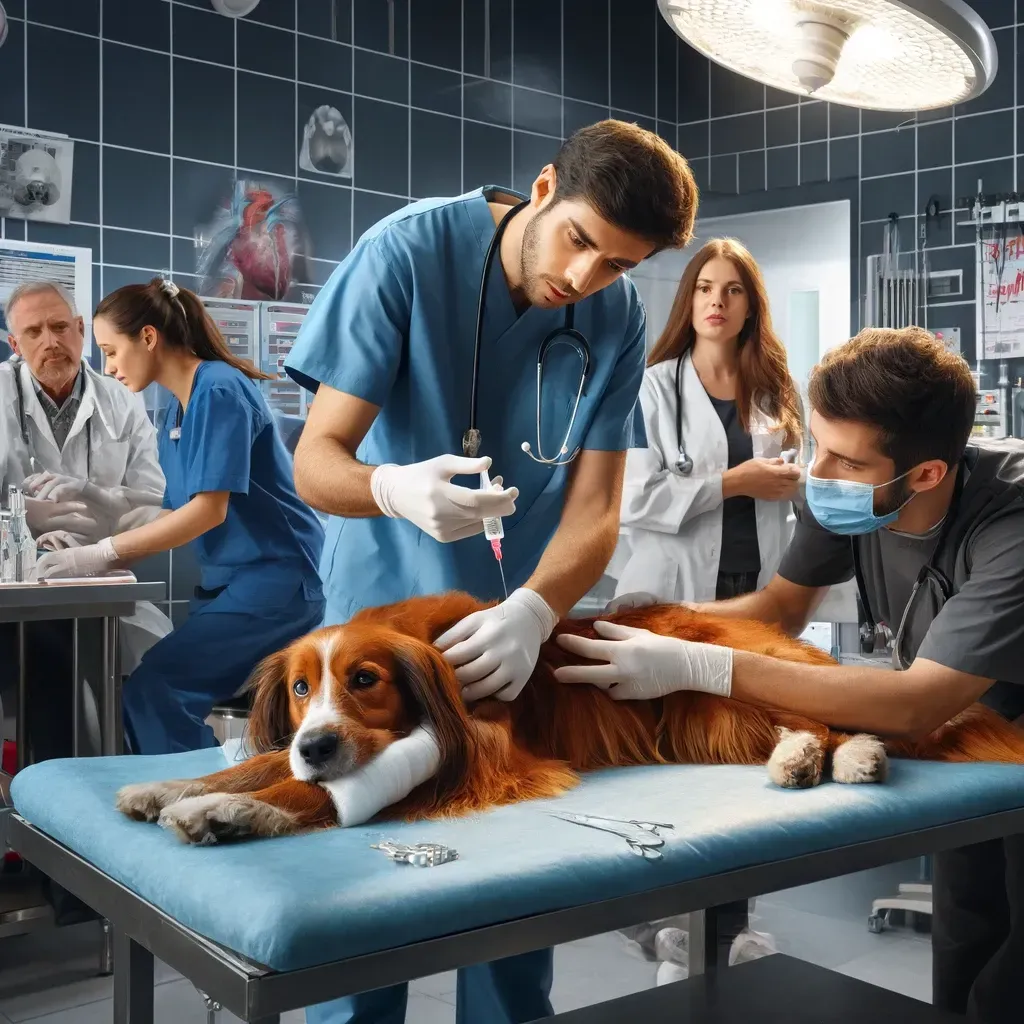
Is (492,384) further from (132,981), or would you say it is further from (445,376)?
(132,981)

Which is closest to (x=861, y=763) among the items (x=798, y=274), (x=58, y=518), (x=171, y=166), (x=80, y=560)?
(x=80, y=560)

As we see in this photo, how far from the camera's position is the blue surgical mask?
5.40 feet

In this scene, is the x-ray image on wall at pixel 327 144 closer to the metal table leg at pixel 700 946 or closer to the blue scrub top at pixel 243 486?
the blue scrub top at pixel 243 486

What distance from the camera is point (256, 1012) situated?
0.88 m

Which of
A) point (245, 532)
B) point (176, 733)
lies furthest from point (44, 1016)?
point (245, 532)

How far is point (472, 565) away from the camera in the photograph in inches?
71.2

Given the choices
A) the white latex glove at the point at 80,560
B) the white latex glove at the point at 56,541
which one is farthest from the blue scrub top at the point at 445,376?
the white latex glove at the point at 56,541

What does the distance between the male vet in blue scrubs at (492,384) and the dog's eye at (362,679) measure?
0.28m

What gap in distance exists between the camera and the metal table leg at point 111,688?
2.58 meters

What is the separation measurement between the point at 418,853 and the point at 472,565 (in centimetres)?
82

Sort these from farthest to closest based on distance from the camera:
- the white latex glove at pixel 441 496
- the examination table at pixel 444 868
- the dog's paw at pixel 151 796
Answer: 1. the white latex glove at pixel 441 496
2. the dog's paw at pixel 151 796
3. the examination table at pixel 444 868

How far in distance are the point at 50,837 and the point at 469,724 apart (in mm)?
446

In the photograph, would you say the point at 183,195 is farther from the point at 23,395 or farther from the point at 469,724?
the point at 469,724

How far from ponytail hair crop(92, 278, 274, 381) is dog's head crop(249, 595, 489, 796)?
2029 mm
